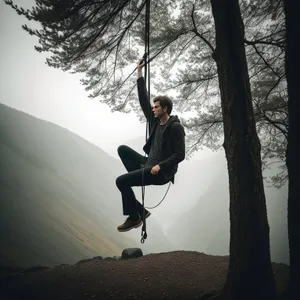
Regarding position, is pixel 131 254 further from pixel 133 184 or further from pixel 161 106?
pixel 161 106

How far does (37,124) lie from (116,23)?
74.6m

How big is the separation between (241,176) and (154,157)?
1.12 meters

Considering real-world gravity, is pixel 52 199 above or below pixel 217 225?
below

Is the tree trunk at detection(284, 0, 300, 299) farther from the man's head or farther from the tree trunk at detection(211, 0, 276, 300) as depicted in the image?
the man's head

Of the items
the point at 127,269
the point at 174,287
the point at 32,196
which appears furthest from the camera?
the point at 32,196

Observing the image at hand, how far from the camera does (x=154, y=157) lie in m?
2.84

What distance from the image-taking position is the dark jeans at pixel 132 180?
8.87 ft

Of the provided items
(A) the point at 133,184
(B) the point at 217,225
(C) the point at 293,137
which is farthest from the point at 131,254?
(B) the point at 217,225

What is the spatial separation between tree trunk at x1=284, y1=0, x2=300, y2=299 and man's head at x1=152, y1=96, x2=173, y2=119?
166cm

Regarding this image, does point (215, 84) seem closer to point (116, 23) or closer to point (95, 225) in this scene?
point (116, 23)

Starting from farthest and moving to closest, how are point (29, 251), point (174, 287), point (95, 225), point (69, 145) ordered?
1. point (69, 145)
2. point (95, 225)
3. point (29, 251)
4. point (174, 287)

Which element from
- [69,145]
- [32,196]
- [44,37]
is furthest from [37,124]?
[44,37]

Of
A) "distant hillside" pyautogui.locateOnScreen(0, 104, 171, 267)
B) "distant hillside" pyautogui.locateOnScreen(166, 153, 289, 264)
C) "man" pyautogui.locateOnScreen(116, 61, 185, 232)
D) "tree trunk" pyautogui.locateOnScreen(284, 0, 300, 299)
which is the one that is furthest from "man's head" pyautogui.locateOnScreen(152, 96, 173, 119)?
"distant hillside" pyautogui.locateOnScreen(166, 153, 289, 264)

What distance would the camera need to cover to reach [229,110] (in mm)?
2754
